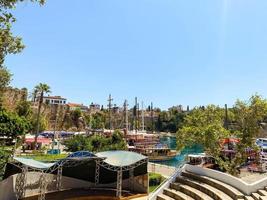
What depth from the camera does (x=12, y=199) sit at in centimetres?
1869

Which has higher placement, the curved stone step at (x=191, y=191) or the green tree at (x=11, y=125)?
the green tree at (x=11, y=125)

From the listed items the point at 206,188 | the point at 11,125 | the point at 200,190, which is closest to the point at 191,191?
the point at 200,190

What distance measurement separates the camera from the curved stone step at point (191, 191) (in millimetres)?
15141

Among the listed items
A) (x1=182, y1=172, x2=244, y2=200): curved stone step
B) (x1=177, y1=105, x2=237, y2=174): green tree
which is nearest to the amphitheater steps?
(x1=182, y1=172, x2=244, y2=200): curved stone step

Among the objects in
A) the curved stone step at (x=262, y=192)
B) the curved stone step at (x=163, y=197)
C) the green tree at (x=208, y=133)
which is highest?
the green tree at (x=208, y=133)

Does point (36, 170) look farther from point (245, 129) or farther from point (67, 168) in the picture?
point (245, 129)

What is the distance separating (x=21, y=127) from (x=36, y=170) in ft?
91.9

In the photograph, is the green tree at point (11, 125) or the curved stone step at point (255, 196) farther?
the green tree at point (11, 125)

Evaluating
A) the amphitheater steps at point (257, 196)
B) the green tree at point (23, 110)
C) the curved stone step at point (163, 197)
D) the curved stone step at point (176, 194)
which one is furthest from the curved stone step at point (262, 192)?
the green tree at point (23, 110)

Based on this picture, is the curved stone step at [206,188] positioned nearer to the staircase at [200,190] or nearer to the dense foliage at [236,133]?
the staircase at [200,190]

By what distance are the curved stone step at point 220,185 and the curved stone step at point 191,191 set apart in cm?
92

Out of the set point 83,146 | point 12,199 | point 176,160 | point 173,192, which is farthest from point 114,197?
point 176,160

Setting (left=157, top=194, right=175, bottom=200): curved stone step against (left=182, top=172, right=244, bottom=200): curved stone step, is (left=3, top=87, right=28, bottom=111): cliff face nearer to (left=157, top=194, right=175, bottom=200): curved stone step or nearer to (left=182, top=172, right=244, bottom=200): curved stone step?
(left=157, top=194, right=175, bottom=200): curved stone step

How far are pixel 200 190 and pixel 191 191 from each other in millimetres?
569
